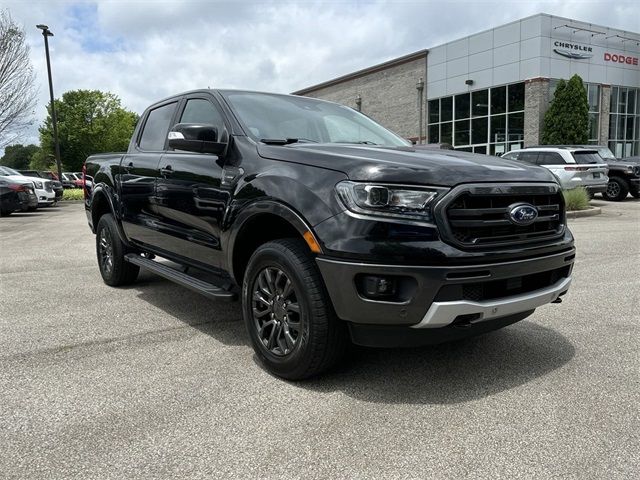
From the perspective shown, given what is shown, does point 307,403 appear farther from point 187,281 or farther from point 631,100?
point 631,100

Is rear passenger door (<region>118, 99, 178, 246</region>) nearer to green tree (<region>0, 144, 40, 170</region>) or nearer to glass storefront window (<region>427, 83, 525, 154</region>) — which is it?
Result: glass storefront window (<region>427, 83, 525, 154</region>)

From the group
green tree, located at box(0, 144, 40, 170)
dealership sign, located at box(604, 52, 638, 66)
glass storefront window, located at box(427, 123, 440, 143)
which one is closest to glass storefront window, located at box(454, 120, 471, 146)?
glass storefront window, located at box(427, 123, 440, 143)

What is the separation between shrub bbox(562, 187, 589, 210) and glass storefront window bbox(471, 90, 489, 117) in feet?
53.7

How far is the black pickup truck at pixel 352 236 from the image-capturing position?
276cm

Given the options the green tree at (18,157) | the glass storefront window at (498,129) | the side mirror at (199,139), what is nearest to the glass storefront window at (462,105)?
the glass storefront window at (498,129)

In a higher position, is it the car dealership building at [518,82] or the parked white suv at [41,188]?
the car dealership building at [518,82]

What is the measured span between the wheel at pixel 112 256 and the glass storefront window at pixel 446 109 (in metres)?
28.4

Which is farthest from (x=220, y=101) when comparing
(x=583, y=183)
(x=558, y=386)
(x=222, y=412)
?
(x=583, y=183)

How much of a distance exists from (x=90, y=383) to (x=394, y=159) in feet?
7.40

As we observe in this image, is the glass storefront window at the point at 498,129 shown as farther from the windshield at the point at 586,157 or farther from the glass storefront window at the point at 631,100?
the windshield at the point at 586,157

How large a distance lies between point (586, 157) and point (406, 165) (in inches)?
593

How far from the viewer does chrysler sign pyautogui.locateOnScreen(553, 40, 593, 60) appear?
26.6m

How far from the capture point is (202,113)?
437cm

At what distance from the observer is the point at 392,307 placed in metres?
2.77
